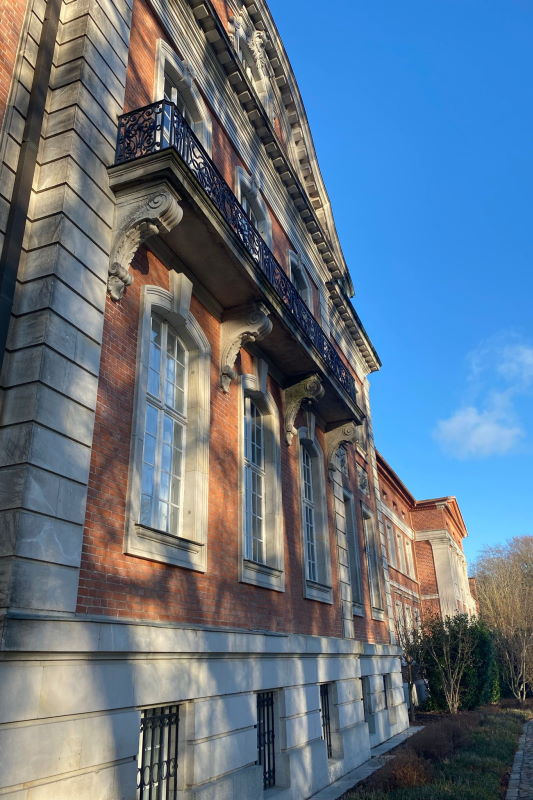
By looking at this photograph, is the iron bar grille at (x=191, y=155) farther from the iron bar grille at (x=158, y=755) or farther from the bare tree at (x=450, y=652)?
the bare tree at (x=450, y=652)

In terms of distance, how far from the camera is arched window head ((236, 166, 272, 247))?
12359 millimetres

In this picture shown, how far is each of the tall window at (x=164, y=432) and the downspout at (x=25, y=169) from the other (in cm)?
228

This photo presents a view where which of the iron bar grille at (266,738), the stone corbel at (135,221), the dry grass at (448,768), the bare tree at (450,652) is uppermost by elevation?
the stone corbel at (135,221)

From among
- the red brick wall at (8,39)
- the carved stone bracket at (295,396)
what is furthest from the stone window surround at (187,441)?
the carved stone bracket at (295,396)

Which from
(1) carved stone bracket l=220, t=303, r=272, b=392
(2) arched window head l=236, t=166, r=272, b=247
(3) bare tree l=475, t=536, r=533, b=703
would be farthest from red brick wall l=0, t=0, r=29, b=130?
(3) bare tree l=475, t=536, r=533, b=703

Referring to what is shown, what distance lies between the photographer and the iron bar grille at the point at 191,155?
7.64 m

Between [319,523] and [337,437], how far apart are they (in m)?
2.40

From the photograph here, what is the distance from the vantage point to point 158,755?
6523 mm

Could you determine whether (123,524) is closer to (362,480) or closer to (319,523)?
(319,523)

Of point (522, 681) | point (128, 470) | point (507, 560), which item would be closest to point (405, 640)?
point (522, 681)

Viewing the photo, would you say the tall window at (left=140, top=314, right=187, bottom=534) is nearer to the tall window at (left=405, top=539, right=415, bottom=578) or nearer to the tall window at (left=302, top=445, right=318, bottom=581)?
the tall window at (left=302, top=445, right=318, bottom=581)

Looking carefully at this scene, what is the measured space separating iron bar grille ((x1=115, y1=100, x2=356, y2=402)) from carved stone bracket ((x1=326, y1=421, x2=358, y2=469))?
11.0ft

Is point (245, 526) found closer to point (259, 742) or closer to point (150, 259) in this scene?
point (259, 742)

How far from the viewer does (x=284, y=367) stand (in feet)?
40.5
